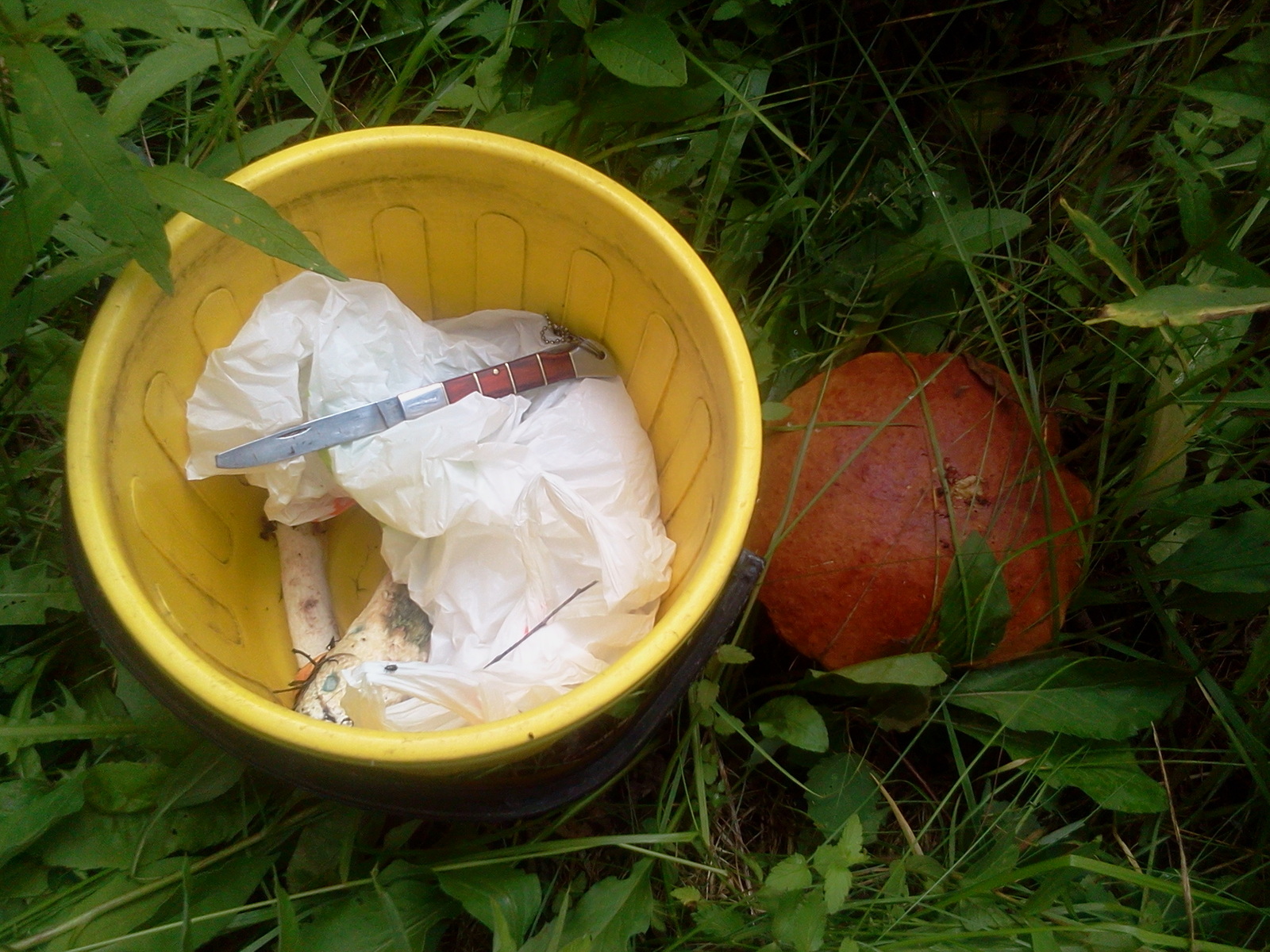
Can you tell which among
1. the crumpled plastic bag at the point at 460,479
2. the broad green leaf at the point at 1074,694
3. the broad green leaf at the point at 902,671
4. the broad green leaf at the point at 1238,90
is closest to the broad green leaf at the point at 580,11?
the crumpled plastic bag at the point at 460,479

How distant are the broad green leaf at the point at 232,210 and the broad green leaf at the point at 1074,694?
856mm

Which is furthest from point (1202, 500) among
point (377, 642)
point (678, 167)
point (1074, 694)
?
point (377, 642)

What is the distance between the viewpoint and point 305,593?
106 cm

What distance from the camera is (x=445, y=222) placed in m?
1.00

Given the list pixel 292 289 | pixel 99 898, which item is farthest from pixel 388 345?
pixel 99 898

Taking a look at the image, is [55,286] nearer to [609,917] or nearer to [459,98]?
[459,98]

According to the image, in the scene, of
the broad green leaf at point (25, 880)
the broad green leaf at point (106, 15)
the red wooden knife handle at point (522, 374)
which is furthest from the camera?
the red wooden knife handle at point (522, 374)

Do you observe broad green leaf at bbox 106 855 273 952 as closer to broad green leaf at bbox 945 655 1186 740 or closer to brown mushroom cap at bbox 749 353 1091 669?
brown mushroom cap at bbox 749 353 1091 669

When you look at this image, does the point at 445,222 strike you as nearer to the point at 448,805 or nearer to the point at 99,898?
the point at 448,805

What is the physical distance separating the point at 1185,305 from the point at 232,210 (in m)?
0.80

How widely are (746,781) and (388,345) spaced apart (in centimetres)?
71

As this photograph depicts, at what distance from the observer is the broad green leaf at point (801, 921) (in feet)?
2.61

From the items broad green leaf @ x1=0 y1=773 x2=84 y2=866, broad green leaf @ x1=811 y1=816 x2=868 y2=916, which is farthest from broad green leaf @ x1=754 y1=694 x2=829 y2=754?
broad green leaf @ x1=0 y1=773 x2=84 y2=866

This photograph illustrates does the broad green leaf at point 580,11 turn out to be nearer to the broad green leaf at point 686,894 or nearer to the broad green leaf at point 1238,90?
the broad green leaf at point 1238,90
